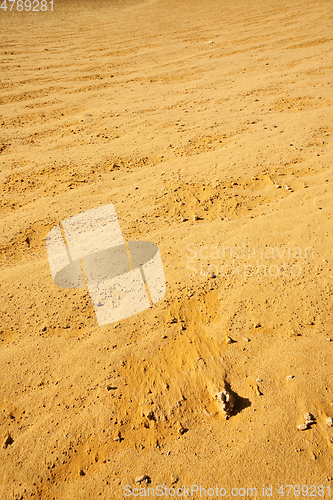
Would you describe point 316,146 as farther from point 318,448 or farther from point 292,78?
point 318,448

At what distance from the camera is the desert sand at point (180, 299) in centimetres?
155

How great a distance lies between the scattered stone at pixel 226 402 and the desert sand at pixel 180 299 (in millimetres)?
22

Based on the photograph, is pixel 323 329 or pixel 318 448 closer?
pixel 318 448

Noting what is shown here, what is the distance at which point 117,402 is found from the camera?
1.74 m

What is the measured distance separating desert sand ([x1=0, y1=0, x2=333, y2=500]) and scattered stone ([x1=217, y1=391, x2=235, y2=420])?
0.02 m

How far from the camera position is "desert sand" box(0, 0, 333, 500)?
155 cm

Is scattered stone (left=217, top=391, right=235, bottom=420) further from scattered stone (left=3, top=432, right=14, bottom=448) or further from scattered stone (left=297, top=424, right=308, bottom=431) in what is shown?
scattered stone (left=3, top=432, right=14, bottom=448)

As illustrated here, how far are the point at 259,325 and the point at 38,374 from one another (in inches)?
52.0

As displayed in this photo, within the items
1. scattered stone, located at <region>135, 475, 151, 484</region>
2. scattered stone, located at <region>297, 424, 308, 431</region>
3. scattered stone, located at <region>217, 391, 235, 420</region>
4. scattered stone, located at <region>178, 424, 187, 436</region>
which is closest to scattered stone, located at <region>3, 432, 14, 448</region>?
scattered stone, located at <region>135, 475, 151, 484</region>

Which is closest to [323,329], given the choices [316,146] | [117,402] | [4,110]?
[117,402]

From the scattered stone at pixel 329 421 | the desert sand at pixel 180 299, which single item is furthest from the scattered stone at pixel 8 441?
the scattered stone at pixel 329 421

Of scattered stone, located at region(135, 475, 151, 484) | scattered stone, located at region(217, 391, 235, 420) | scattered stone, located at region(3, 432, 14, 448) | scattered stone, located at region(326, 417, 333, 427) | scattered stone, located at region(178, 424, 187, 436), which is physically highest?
scattered stone, located at region(3, 432, 14, 448)

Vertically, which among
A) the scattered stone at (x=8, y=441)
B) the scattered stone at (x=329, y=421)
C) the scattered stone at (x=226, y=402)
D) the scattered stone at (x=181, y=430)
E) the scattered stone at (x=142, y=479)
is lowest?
the scattered stone at (x=329, y=421)

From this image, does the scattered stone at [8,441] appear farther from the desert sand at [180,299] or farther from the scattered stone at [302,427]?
the scattered stone at [302,427]
